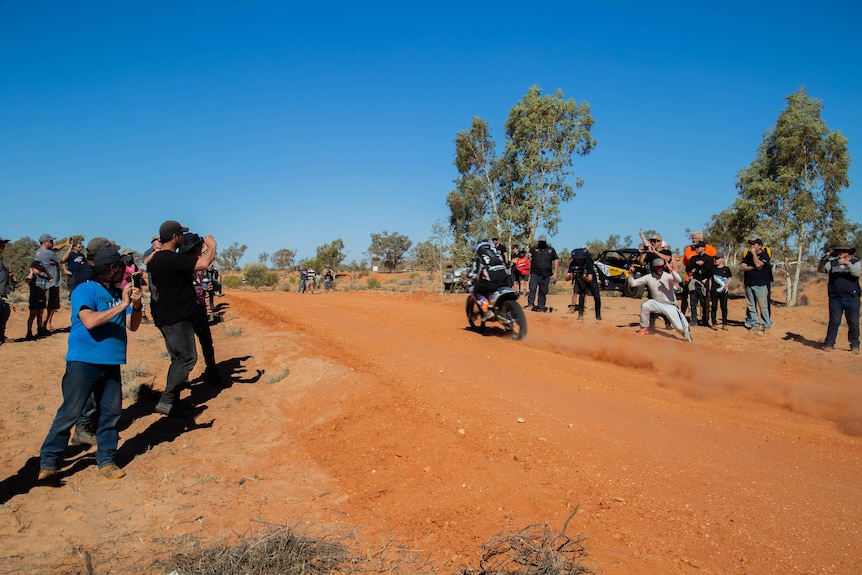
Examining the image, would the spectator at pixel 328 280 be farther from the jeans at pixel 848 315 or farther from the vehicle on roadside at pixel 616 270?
the jeans at pixel 848 315

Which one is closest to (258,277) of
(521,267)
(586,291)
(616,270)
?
(521,267)

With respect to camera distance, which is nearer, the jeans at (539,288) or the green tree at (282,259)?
the jeans at (539,288)

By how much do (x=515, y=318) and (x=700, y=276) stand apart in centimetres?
577

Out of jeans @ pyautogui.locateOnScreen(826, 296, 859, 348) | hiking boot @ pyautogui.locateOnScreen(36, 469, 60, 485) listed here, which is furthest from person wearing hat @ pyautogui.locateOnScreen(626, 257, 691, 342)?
hiking boot @ pyautogui.locateOnScreen(36, 469, 60, 485)

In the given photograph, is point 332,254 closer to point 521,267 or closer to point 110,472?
point 521,267

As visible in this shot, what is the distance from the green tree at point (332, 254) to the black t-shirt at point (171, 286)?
140 ft

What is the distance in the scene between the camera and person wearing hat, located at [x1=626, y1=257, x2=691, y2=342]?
990 cm

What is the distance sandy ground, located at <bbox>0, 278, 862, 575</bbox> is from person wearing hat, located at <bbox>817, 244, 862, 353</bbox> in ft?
4.09

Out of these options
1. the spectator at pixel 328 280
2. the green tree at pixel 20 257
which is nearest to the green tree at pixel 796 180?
the spectator at pixel 328 280

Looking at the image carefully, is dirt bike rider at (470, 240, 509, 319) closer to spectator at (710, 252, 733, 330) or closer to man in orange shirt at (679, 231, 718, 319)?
man in orange shirt at (679, 231, 718, 319)

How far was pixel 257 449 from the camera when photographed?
6047mm

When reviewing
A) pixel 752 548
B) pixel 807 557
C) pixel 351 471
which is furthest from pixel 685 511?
pixel 351 471

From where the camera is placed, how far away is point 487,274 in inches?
418

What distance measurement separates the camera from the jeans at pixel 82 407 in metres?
4.91
